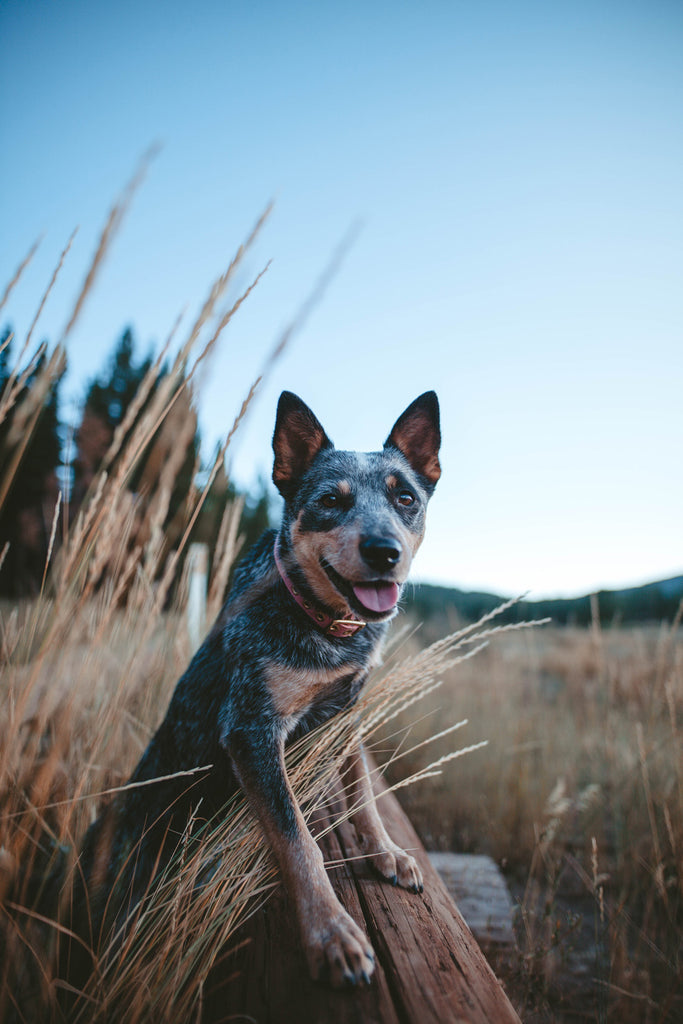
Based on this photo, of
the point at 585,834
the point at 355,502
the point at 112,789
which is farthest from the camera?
the point at 585,834

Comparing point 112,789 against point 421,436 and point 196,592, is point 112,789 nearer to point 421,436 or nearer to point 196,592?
point 421,436

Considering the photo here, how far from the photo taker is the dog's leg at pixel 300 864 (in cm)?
107

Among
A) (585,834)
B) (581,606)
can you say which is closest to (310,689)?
(585,834)

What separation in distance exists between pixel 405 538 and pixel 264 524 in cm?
1634

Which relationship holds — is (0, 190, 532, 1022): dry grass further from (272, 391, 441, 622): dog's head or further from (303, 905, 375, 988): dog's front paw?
(272, 391, 441, 622): dog's head

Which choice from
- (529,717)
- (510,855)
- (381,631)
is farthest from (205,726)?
(529,717)

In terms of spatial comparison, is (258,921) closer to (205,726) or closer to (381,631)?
(205,726)

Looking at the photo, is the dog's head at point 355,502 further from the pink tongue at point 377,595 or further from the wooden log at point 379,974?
the wooden log at point 379,974

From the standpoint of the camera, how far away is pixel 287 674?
1576mm

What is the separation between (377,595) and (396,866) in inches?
32.6

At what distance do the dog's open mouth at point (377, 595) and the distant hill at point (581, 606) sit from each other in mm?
623

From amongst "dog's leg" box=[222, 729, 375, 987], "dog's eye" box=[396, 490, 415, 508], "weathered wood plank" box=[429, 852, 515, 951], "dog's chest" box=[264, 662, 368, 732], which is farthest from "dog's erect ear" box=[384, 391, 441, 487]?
"weathered wood plank" box=[429, 852, 515, 951]

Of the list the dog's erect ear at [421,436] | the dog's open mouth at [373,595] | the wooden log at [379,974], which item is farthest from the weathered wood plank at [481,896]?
the dog's erect ear at [421,436]

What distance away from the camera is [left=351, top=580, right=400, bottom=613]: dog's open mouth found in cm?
156
